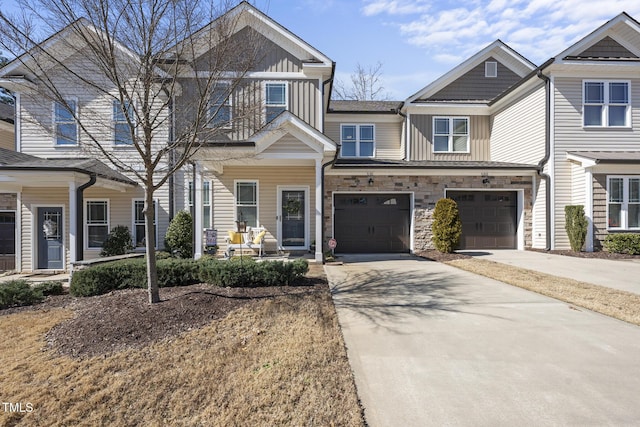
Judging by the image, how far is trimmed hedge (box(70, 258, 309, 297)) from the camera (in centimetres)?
664

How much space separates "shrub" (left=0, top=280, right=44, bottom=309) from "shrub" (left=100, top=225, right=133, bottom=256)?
4521 millimetres

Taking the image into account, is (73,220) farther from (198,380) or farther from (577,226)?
(577,226)

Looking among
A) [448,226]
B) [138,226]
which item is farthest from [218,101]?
[448,226]

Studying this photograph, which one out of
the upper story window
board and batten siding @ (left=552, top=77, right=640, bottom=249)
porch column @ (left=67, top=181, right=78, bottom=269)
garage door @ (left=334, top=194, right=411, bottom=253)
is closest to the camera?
porch column @ (left=67, top=181, right=78, bottom=269)

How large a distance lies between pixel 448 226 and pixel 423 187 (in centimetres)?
187

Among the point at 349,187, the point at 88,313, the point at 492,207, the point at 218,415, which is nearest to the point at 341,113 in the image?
the point at 349,187

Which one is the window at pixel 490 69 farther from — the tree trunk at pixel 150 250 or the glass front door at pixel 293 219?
the tree trunk at pixel 150 250

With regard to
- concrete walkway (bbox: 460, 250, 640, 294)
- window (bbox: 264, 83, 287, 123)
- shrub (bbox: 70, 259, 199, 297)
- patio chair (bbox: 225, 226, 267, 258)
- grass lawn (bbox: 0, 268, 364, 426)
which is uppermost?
window (bbox: 264, 83, 287, 123)

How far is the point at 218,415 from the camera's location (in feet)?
9.15

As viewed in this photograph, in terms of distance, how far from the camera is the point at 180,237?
11062 mm

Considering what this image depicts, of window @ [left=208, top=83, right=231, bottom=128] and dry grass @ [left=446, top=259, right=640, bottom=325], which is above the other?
window @ [left=208, top=83, right=231, bottom=128]

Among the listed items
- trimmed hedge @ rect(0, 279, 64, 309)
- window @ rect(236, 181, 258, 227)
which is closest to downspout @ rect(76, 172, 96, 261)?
trimmed hedge @ rect(0, 279, 64, 309)

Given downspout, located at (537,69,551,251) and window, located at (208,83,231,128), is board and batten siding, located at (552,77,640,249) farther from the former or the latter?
window, located at (208,83,231,128)

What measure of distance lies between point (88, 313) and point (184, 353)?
2.54m
